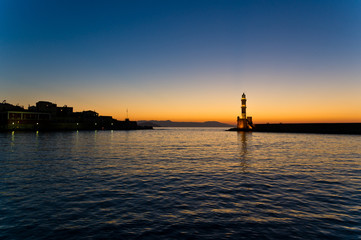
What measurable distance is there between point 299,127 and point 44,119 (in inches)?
6698

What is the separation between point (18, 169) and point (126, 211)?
54.8 ft

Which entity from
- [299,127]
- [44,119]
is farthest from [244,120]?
[44,119]

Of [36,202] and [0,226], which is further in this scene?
[36,202]

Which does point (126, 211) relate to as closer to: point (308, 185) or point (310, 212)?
point (310, 212)

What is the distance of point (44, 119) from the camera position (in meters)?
140

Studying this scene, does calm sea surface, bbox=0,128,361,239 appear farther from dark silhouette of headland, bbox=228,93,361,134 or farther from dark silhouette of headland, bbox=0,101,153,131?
dark silhouette of headland, bbox=0,101,153,131

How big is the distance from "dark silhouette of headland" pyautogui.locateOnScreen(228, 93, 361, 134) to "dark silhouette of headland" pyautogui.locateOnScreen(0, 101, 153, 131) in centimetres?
12770

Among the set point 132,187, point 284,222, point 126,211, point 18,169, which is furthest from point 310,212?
point 18,169

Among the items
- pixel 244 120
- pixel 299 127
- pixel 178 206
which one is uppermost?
pixel 244 120

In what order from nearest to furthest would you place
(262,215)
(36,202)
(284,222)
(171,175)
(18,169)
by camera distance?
(284,222)
(262,215)
(36,202)
(171,175)
(18,169)

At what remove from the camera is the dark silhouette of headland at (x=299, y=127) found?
4511 inches

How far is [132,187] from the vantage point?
14734mm

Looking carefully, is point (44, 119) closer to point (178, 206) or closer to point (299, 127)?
point (178, 206)

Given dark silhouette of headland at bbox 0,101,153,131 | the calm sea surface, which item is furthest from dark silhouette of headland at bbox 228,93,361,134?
dark silhouette of headland at bbox 0,101,153,131
